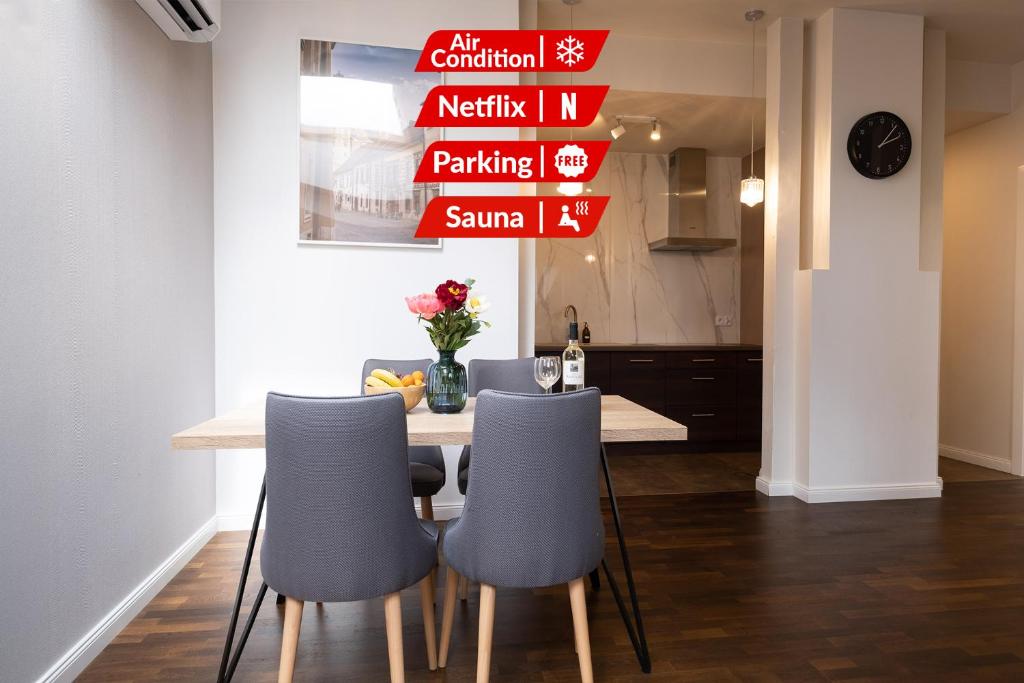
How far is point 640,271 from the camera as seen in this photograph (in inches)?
227

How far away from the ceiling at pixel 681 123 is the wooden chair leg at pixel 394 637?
357cm

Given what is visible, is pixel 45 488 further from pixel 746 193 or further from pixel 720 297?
pixel 720 297

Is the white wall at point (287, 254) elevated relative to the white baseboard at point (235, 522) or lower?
elevated

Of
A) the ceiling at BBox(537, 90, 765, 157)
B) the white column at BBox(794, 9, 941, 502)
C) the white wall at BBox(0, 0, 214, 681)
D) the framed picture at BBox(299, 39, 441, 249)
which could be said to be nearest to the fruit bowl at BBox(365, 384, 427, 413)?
the white wall at BBox(0, 0, 214, 681)

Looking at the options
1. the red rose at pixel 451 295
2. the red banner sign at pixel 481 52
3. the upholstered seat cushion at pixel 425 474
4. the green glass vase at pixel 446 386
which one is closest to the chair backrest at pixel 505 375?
the upholstered seat cushion at pixel 425 474

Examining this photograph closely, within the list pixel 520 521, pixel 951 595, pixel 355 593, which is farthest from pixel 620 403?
pixel 951 595

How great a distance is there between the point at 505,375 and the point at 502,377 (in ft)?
0.05

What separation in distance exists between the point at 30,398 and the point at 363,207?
182cm

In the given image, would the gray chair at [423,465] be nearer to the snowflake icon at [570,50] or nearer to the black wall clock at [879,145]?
the snowflake icon at [570,50]

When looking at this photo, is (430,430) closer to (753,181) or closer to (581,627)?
(581,627)

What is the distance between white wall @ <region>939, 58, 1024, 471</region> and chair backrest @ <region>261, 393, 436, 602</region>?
4744 mm

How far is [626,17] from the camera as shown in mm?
3787

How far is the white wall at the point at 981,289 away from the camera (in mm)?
4387

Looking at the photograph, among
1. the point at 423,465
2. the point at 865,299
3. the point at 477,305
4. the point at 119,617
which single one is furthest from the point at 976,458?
the point at 119,617
